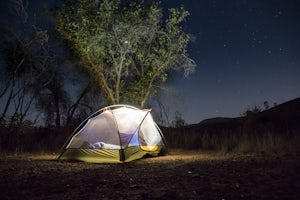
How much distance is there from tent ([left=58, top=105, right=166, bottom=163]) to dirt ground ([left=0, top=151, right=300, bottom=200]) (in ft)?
9.64

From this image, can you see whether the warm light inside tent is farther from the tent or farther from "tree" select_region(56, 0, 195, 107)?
"tree" select_region(56, 0, 195, 107)

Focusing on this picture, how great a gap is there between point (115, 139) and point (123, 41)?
5.46 m

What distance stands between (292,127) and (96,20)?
38.4 feet

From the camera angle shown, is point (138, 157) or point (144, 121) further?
point (144, 121)

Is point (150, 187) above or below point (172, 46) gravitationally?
below

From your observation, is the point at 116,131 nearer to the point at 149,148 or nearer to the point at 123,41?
the point at 149,148

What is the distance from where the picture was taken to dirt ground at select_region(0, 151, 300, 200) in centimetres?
642

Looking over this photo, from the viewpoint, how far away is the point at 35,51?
19125 millimetres

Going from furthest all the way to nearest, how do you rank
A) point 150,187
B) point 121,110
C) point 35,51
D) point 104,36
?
point 35,51
point 104,36
point 121,110
point 150,187

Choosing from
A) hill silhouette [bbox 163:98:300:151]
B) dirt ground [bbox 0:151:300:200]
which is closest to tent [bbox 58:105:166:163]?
hill silhouette [bbox 163:98:300:151]

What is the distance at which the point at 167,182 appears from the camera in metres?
7.73

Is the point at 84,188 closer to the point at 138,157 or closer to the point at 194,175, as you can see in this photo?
the point at 194,175

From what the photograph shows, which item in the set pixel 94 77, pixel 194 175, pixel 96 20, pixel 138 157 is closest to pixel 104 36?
pixel 96 20

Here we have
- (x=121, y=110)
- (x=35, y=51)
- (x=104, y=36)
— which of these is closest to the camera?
(x=121, y=110)
